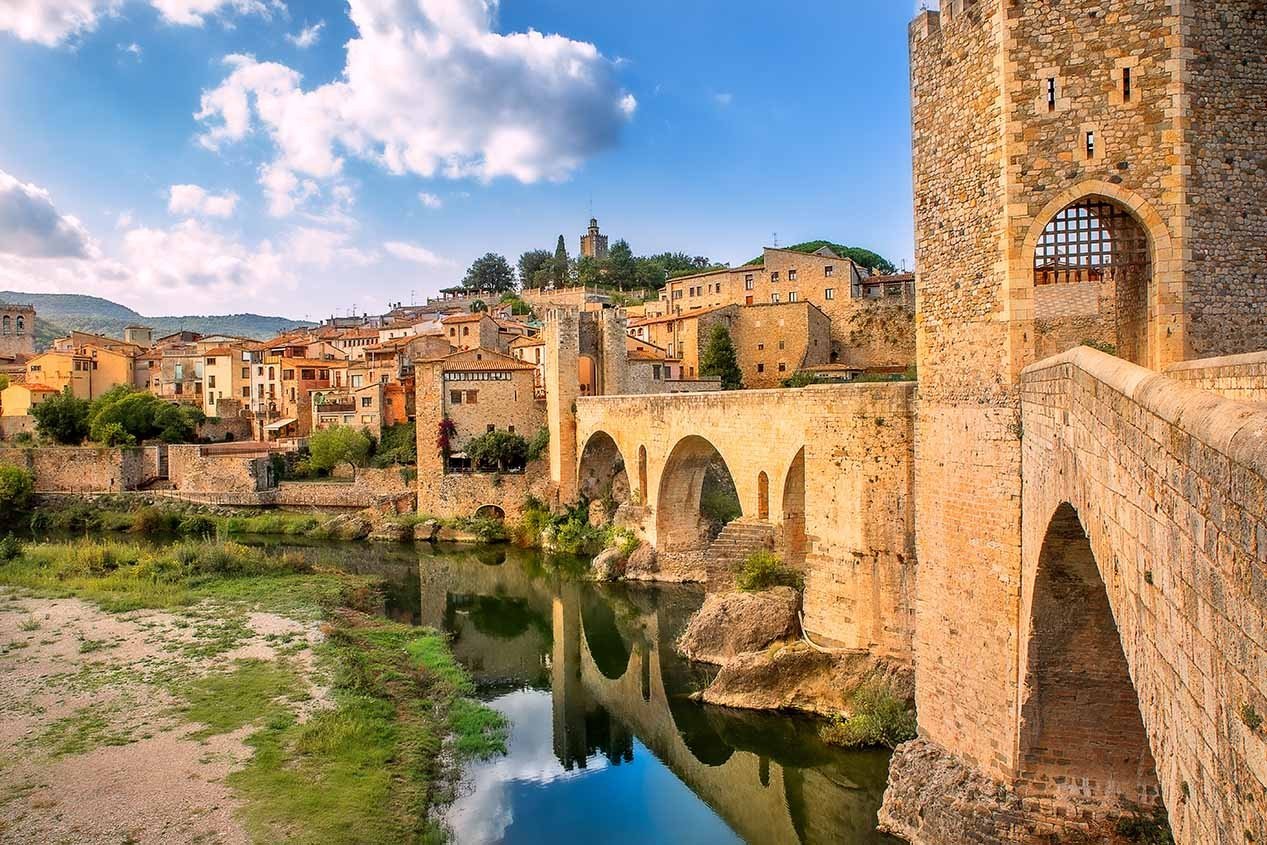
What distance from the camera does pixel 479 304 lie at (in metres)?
75.2

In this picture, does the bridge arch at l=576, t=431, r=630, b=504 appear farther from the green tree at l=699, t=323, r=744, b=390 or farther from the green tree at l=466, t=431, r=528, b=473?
the green tree at l=699, t=323, r=744, b=390

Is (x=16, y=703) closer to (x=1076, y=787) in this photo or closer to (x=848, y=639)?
(x=848, y=639)

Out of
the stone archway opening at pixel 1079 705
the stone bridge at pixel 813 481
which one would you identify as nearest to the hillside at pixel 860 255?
the stone bridge at pixel 813 481

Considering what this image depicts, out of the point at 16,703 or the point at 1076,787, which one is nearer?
the point at 1076,787

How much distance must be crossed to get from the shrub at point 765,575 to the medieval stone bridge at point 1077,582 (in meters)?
1.41

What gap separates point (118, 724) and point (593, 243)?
9258 centimetres

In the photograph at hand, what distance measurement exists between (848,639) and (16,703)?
13.5 metres

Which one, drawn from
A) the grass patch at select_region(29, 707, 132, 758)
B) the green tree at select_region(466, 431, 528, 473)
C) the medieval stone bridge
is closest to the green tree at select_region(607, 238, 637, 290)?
the green tree at select_region(466, 431, 528, 473)

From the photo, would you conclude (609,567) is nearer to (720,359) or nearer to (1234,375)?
(720,359)

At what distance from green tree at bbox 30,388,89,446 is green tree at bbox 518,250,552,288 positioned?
50.1 meters

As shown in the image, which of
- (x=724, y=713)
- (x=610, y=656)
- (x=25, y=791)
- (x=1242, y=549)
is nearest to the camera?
(x=1242, y=549)

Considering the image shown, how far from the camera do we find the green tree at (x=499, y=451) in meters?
34.4

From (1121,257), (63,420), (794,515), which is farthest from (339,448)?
(1121,257)

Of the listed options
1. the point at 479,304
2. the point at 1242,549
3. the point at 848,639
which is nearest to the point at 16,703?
the point at 848,639
